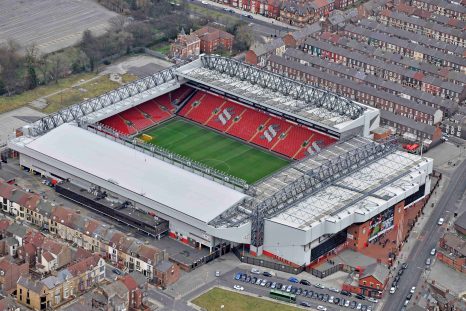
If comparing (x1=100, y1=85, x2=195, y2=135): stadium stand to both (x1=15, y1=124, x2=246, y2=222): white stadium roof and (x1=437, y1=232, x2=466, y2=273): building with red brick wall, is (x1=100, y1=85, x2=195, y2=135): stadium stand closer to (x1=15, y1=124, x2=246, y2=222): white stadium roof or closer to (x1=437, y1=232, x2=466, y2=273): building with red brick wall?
(x1=15, y1=124, x2=246, y2=222): white stadium roof

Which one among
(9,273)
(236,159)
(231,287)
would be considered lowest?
(231,287)

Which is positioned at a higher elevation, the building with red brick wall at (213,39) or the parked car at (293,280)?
the building with red brick wall at (213,39)

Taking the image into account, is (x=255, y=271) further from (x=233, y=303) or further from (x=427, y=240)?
(x=427, y=240)

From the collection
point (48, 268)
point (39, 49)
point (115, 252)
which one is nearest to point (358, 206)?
point (115, 252)

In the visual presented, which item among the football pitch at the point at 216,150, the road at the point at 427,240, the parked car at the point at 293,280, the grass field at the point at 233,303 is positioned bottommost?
the grass field at the point at 233,303

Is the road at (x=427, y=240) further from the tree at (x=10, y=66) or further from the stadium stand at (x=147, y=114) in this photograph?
the tree at (x=10, y=66)

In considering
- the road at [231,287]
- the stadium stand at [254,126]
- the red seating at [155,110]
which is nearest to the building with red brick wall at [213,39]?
the stadium stand at [254,126]

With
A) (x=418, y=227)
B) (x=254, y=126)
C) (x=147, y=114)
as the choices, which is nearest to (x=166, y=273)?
(x=418, y=227)
